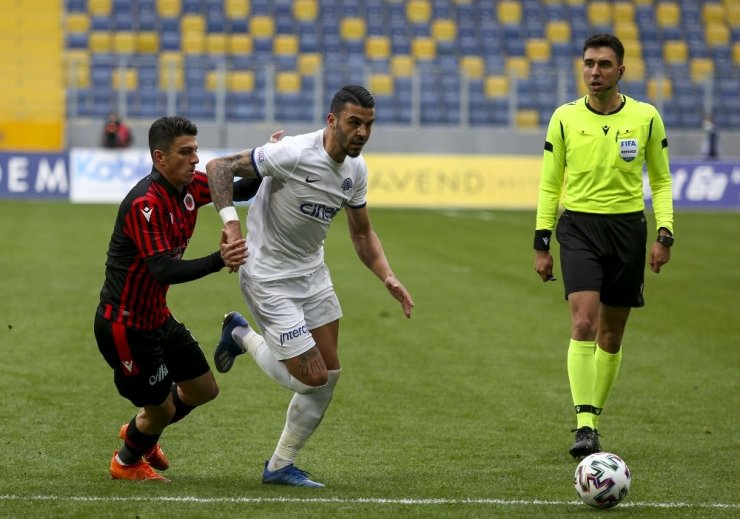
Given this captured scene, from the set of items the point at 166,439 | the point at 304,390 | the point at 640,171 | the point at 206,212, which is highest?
the point at 640,171

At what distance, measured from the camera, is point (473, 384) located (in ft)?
31.6

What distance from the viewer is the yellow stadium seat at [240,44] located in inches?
1319

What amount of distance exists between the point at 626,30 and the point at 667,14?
1.41 m

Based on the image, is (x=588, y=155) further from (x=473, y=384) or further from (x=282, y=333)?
(x=473, y=384)

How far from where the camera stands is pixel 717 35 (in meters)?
35.0

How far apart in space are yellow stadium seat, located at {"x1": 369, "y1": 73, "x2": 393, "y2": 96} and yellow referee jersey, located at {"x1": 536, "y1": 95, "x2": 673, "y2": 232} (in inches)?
980

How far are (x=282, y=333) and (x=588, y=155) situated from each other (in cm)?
219

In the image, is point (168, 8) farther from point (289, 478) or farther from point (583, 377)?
point (289, 478)

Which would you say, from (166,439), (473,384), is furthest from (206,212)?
(166,439)

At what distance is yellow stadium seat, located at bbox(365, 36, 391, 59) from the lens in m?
33.7

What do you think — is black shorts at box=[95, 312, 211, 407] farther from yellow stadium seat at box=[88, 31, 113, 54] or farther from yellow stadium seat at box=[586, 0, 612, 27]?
yellow stadium seat at box=[586, 0, 612, 27]

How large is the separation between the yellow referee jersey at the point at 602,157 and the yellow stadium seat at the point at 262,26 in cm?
2711

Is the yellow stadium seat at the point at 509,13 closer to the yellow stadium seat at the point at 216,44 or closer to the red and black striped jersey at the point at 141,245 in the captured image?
the yellow stadium seat at the point at 216,44

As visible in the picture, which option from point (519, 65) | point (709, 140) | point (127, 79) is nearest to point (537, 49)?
point (519, 65)
